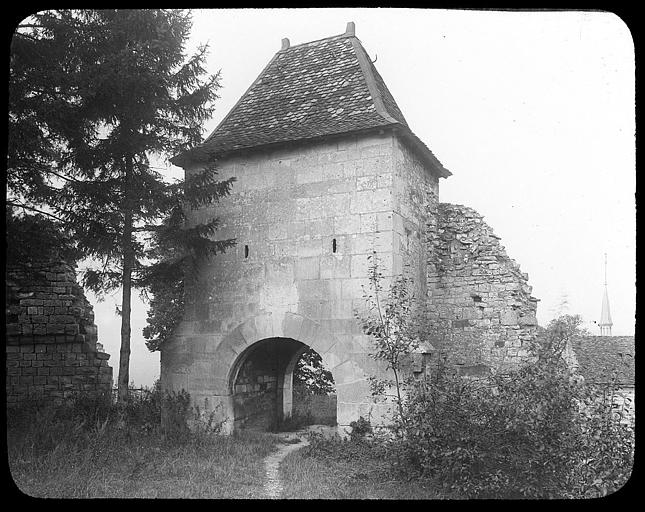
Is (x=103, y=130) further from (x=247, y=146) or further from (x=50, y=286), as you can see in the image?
(x=50, y=286)

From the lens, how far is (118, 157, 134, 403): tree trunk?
9.16 meters

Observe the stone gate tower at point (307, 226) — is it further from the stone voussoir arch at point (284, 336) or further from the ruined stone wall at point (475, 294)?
the ruined stone wall at point (475, 294)

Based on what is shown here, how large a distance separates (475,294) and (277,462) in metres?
4.36

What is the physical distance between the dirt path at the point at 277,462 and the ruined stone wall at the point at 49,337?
353 centimetres

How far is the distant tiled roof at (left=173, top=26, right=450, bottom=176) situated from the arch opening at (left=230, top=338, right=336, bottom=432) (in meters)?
3.41

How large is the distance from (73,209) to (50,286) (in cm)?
256

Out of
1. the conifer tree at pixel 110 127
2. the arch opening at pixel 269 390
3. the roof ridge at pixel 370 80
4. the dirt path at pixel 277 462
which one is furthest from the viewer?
the arch opening at pixel 269 390

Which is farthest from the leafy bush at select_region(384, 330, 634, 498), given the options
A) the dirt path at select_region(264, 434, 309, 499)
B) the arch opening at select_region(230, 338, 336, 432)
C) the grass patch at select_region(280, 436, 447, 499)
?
the arch opening at select_region(230, 338, 336, 432)

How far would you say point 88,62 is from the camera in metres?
8.48

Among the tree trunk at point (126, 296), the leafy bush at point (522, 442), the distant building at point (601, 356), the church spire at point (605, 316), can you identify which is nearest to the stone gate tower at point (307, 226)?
the tree trunk at point (126, 296)

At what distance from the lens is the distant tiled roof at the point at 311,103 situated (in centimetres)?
959

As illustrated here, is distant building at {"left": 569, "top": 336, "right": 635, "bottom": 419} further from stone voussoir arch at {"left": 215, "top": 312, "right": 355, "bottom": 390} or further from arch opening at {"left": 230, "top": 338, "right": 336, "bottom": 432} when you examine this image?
arch opening at {"left": 230, "top": 338, "right": 336, "bottom": 432}
